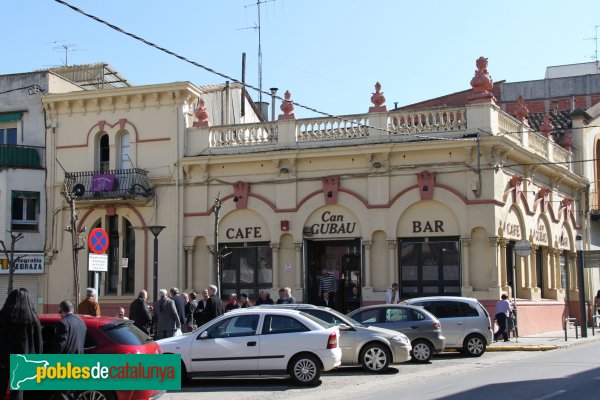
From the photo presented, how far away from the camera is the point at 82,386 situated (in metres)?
9.61

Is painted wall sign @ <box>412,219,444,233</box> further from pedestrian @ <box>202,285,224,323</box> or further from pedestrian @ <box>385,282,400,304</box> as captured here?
pedestrian @ <box>202,285,224,323</box>

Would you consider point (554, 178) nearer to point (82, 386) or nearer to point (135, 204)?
point (135, 204)

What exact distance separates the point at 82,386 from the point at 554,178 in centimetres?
2763

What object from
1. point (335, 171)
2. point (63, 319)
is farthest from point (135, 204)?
point (63, 319)

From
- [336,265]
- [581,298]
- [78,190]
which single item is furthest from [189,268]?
[581,298]

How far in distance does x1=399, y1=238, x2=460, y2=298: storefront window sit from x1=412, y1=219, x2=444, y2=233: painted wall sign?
34cm

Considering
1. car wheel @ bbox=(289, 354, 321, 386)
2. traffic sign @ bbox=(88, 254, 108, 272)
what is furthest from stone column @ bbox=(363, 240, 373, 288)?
car wheel @ bbox=(289, 354, 321, 386)

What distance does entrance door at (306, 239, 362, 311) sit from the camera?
28891 millimetres

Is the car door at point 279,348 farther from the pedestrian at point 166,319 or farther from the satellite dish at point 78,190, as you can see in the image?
the satellite dish at point 78,190

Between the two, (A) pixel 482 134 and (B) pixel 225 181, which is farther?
(B) pixel 225 181

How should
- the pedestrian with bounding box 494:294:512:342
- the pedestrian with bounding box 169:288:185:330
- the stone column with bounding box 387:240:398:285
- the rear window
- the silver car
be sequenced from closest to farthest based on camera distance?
the rear window, the pedestrian with bounding box 169:288:185:330, the silver car, the pedestrian with bounding box 494:294:512:342, the stone column with bounding box 387:240:398:285

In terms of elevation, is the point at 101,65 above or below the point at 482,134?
above

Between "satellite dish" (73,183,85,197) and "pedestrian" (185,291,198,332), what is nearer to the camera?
"pedestrian" (185,291,198,332)
